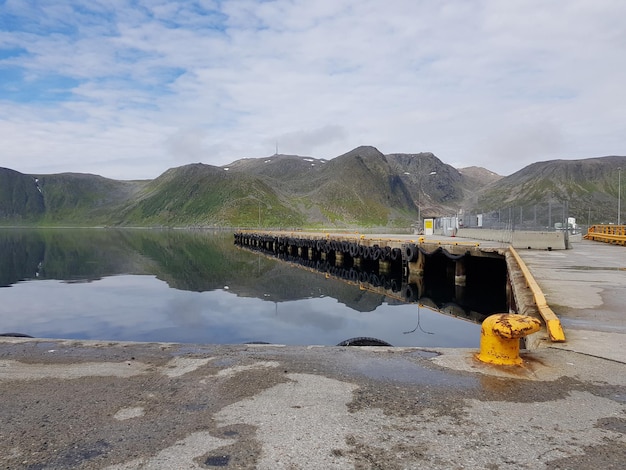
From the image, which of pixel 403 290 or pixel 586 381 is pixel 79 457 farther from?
pixel 403 290

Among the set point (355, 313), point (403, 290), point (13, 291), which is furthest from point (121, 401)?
point (13, 291)

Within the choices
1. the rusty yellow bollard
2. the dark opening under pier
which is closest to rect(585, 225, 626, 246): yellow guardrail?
the dark opening under pier

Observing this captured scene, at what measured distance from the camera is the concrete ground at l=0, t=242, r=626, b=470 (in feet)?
12.6

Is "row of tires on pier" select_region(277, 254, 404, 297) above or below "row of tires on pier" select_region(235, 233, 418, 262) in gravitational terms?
below

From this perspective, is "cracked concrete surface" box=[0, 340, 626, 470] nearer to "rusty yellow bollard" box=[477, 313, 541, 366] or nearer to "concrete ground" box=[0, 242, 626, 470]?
"concrete ground" box=[0, 242, 626, 470]

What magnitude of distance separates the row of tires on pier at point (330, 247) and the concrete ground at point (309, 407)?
906 inches

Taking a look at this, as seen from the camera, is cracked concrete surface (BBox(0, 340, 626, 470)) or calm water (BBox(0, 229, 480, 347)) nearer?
cracked concrete surface (BBox(0, 340, 626, 470))

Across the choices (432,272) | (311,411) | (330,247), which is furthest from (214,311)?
(330,247)

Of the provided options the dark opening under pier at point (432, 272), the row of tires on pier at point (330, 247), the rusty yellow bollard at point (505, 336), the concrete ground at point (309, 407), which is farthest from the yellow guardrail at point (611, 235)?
the rusty yellow bollard at point (505, 336)

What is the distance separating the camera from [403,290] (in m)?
25.2

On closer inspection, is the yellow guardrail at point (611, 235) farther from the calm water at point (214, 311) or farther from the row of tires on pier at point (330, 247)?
the calm water at point (214, 311)

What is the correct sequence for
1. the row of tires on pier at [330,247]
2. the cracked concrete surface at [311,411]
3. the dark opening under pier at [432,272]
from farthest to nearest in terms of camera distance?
the row of tires on pier at [330,247], the dark opening under pier at [432,272], the cracked concrete surface at [311,411]

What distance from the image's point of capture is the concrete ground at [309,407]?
3.85m

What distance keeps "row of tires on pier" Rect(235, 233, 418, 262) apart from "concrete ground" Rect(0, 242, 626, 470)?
2302 cm
